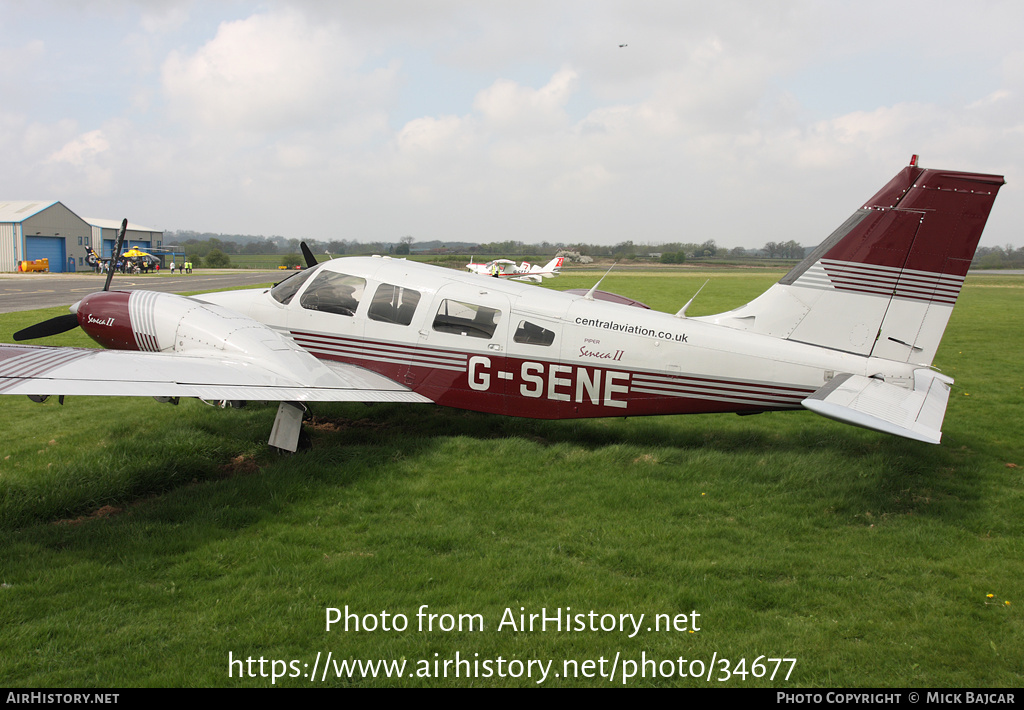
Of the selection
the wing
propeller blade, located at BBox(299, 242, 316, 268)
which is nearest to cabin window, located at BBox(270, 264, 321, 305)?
the wing

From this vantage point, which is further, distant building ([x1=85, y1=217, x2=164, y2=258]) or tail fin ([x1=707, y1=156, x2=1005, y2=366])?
distant building ([x1=85, y1=217, x2=164, y2=258])

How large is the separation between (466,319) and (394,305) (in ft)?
3.51

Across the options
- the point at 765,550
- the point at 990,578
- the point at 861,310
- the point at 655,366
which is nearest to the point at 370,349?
the point at 655,366

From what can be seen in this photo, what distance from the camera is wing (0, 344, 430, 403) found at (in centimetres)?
565

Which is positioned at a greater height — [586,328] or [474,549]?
[586,328]

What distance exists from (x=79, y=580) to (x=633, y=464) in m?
5.42

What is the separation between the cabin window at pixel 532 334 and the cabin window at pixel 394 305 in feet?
4.87

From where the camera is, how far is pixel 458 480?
21.3 ft

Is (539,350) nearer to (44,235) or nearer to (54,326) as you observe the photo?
(54,326)

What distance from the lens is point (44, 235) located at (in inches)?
2361

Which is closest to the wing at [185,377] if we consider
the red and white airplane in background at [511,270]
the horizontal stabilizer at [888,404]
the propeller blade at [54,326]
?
the propeller blade at [54,326]

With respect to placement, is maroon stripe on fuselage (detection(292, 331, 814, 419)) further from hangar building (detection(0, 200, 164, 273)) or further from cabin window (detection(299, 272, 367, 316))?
Answer: hangar building (detection(0, 200, 164, 273))

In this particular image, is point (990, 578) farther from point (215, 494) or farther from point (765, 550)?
point (215, 494)

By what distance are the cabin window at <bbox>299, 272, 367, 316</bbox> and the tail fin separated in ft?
18.1
